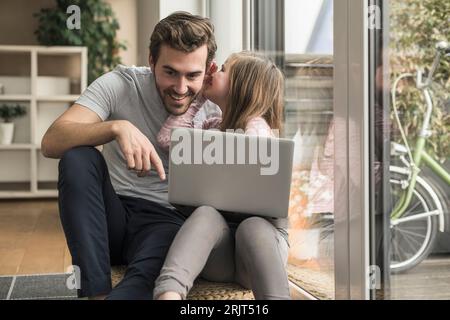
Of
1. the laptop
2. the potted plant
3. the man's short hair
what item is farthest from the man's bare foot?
the potted plant

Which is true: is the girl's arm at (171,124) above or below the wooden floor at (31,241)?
above

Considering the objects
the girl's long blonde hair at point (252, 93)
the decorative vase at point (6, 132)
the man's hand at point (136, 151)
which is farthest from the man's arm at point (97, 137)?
the decorative vase at point (6, 132)

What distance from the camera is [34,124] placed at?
A: 5180 mm

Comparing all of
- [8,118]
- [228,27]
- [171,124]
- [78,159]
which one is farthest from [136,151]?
[8,118]

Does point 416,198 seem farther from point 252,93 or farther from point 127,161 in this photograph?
point 127,161

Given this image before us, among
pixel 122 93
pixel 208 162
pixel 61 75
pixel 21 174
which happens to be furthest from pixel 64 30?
pixel 208 162

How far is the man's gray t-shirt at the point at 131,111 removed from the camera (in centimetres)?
171

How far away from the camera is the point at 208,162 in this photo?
1.47m

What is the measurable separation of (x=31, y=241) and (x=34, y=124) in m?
1.87

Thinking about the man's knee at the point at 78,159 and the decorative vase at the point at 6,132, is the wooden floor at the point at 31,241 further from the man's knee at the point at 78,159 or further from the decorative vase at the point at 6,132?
the man's knee at the point at 78,159

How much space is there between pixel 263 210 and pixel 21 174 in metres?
4.19

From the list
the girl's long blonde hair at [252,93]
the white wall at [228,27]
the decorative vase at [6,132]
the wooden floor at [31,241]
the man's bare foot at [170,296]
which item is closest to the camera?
the man's bare foot at [170,296]

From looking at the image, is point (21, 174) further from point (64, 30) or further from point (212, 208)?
point (212, 208)

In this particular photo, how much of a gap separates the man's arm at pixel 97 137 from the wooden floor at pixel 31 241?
1343mm
